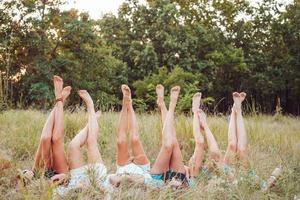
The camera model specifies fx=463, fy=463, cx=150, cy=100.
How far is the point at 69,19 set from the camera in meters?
19.2

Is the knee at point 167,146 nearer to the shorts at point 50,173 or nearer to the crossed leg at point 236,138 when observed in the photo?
the crossed leg at point 236,138

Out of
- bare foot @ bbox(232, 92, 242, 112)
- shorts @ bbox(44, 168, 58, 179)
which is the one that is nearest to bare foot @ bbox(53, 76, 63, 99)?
shorts @ bbox(44, 168, 58, 179)

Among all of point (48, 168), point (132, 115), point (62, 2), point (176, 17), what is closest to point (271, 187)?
point (132, 115)

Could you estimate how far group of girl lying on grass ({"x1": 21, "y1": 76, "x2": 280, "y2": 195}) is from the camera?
12.6ft

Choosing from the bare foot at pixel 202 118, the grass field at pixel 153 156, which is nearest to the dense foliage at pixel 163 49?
the grass field at pixel 153 156

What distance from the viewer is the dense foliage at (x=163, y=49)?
18812mm

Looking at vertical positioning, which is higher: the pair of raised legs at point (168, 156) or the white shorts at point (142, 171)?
the pair of raised legs at point (168, 156)

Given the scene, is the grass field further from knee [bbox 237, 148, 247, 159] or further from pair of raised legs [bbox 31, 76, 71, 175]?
pair of raised legs [bbox 31, 76, 71, 175]

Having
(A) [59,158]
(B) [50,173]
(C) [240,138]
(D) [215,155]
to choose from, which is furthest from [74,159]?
(C) [240,138]

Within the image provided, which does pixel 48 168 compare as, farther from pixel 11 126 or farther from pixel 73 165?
pixel 11 126

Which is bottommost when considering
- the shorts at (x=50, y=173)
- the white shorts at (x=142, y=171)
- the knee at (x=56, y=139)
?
the white shorts at (x=142, y=171)

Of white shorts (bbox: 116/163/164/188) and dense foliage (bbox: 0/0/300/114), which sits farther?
dense foliage (bbox: 0/0/300/114)

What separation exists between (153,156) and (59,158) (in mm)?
2067

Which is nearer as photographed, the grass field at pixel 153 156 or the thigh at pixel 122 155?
the grass field at pixel 153 156
